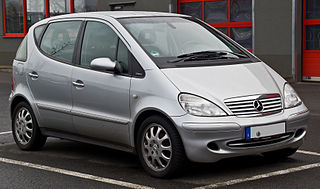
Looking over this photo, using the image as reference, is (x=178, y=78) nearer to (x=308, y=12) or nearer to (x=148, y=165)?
(x=148, y=165)

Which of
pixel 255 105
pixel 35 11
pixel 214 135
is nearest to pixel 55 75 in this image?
pixel 214 135

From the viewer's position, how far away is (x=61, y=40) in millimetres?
7336

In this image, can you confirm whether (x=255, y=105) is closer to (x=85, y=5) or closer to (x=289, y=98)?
(x=289, y=98)

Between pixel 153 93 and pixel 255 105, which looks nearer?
pixel 255 105

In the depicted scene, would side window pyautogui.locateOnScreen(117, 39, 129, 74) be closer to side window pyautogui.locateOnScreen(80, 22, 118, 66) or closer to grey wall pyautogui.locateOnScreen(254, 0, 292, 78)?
side window pyautogui.locateOnScreen(80, 22, 118, 66)

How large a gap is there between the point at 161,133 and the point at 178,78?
551mm

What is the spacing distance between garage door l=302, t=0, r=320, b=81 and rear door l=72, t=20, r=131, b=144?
382 inches

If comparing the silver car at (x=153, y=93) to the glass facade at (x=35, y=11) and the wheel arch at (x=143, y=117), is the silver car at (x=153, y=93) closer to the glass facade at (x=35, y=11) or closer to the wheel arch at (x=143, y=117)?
the wheel arch at (x=143, y=117)

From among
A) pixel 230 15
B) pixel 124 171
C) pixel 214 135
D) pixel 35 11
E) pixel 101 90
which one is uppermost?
pixel 35 11

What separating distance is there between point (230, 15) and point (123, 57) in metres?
11.3

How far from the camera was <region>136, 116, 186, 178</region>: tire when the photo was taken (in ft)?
18.6

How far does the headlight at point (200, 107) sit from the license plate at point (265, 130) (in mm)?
304

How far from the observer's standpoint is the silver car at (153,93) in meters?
5.66

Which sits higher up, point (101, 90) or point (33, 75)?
point (33, 75)
